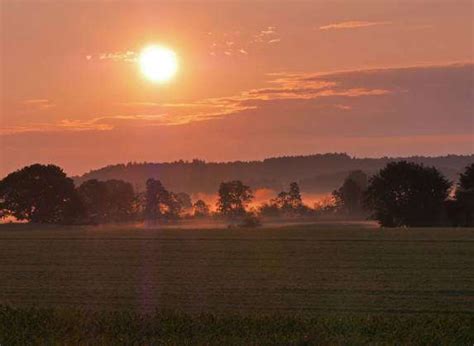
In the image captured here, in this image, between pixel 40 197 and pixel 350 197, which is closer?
pixel 40 197

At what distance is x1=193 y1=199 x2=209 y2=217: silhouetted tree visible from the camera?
141 metres

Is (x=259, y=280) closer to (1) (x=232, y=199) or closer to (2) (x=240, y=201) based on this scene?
(1) (x=232, y=199)

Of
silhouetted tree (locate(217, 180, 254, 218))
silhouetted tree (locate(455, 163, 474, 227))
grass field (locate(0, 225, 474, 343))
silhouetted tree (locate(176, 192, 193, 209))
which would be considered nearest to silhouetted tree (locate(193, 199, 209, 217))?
silhouetted tree (locate(176, 192, 193, 209))

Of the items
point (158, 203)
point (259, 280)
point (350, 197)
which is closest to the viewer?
point (259, 280)

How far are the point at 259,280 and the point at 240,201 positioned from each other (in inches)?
4039

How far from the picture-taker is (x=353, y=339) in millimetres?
17844

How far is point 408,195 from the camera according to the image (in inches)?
3201

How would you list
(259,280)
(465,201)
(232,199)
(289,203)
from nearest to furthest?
(259,280) < (465,201) < (232,199) < (289,203)

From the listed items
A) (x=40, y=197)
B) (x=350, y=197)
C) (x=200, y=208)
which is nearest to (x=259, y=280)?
(x=40, y=197)

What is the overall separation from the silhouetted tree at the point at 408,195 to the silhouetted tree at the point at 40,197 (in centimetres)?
3354

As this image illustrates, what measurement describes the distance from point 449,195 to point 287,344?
66670 mm

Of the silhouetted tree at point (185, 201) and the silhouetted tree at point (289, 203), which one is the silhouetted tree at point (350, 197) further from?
the silhouetted tree at point (185, 201)

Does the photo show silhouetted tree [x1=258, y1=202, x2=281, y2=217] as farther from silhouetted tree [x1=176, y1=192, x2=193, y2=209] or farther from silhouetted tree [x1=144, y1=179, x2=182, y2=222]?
silhouetted tree [x1=176, y1=192, x2=193, y2=209]

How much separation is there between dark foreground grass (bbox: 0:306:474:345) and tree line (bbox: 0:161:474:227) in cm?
6081
